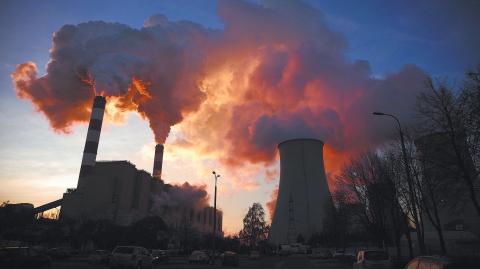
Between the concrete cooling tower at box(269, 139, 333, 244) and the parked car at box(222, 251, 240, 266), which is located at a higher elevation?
the concrete cooling tower at box(269, 139, 333, 244)

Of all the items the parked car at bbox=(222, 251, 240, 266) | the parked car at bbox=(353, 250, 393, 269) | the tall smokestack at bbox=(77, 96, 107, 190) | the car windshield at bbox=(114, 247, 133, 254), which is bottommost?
the parked car at bbox=(222, 251, 240, 266)

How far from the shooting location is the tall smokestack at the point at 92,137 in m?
56.5

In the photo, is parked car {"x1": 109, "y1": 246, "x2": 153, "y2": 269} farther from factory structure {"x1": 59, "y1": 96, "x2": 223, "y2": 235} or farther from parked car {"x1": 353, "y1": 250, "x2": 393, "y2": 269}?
factory structure {"x1": 59, "y1": 96, "x2": 223, "y2": 235}

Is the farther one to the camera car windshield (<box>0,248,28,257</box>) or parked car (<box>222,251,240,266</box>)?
parked car (<box>222,251,240,266</box>)

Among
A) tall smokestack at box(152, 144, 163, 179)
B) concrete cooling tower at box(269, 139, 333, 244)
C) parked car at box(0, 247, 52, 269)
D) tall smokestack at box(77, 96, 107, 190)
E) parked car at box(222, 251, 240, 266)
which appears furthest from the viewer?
tall smokestack at box(152, 144, 163, 179)

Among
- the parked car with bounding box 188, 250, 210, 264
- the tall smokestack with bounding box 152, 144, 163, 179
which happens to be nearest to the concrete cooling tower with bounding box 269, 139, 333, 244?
the parked car with bounding box 188, 250, 210, 264

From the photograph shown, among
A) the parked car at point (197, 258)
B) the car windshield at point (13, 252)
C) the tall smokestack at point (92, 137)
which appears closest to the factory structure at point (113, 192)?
the tall smokestack at point (92, 137)

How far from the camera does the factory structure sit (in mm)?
60031

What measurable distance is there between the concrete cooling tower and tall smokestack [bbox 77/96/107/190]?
101 ft

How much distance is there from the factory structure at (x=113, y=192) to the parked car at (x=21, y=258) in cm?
4524

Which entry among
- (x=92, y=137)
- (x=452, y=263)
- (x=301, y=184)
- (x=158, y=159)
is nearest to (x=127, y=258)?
(x=452, y=263)

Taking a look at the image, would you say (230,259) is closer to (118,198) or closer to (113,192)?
(118,198)

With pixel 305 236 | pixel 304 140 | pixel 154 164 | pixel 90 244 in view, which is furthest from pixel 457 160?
pixel 154 164

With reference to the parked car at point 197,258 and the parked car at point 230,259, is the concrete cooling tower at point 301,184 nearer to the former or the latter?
the parked car at point 197,258
